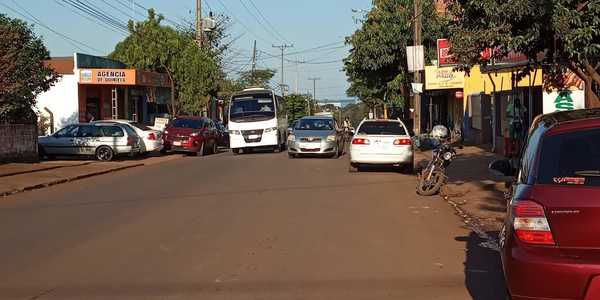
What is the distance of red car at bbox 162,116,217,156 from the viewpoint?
30.6 metres

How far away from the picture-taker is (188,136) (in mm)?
30562

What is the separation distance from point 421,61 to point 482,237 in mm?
20984

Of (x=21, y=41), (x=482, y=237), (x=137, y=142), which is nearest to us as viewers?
(x=482, y=237)

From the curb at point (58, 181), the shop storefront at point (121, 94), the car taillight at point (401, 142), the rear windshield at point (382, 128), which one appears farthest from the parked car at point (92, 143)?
the car taillight at point (401, 142)

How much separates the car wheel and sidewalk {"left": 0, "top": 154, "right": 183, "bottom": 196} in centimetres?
183

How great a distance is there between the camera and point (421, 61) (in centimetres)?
3014

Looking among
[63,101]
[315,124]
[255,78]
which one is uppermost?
[255,78]

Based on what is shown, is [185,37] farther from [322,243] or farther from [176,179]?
[322,243]

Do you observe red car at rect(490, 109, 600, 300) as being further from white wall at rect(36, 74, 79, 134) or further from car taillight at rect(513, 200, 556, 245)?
white wall at rect(36, 74, 79, 134)

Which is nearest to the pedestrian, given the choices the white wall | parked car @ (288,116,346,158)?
parked car @ (288,116,346,158)

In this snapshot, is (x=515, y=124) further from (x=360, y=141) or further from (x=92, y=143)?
(x=92, y=143)

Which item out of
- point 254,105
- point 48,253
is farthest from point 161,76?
point 48,253

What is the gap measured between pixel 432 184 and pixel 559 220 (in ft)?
33.9

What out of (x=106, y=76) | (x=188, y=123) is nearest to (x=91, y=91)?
(x=106, y=76)
